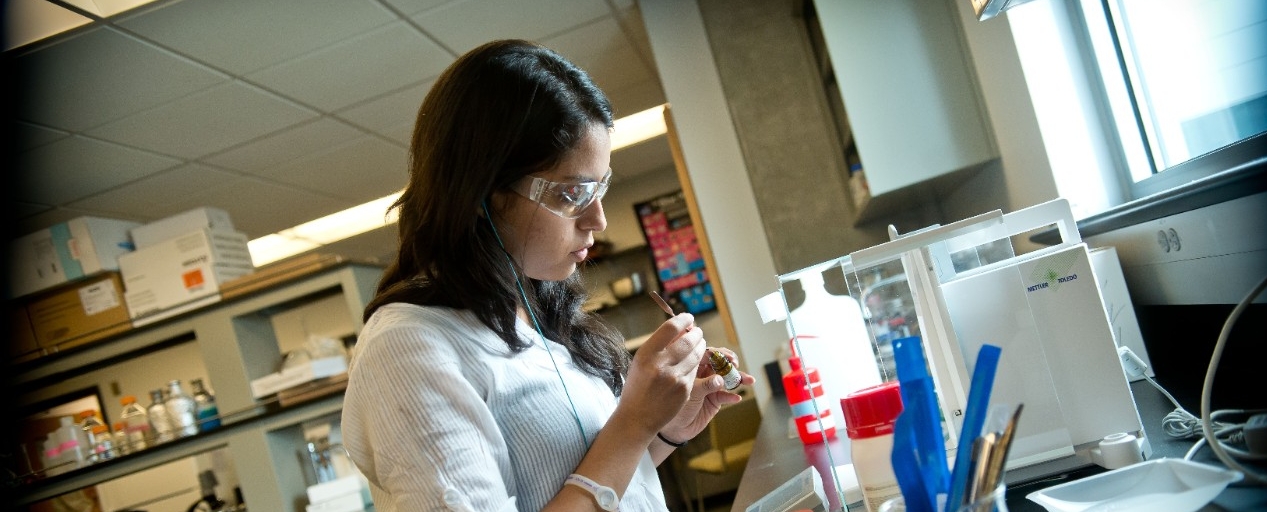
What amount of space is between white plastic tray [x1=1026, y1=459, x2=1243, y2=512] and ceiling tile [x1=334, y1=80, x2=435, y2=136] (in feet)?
10.4

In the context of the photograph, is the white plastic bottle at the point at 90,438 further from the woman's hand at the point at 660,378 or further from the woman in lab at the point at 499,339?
the woman's hand at the point at 660,378

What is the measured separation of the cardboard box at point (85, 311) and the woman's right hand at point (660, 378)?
318cm

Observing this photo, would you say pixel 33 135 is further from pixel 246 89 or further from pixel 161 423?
pixel 161 423

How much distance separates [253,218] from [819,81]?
3470mm

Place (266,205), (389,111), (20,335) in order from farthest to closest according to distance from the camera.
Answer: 1. (266,205)
2. (389,111)
3. (20,335)

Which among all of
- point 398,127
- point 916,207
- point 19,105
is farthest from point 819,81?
point 19,105

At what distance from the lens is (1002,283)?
1.07m

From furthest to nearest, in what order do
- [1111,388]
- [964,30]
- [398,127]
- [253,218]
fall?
[253,218], [398,127], [964,30], [1111,388]

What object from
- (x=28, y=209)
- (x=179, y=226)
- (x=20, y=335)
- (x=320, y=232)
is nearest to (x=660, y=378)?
(x=179, y=226)

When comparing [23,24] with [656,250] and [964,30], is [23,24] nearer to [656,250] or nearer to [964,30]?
[964,30]

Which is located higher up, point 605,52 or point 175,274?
point 605,52

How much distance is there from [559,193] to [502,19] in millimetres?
2307

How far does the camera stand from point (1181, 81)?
1706mm

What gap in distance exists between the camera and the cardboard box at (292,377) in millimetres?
3137
